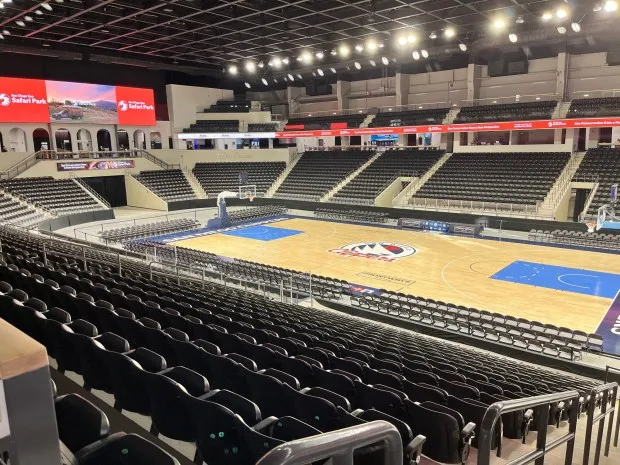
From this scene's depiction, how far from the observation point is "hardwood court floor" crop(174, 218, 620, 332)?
50.5 ft

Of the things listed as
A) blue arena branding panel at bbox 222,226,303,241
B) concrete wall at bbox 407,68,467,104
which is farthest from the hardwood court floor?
concrete wall at bbox 407,68,467,104

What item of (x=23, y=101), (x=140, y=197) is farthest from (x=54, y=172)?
(x=140, y=197)

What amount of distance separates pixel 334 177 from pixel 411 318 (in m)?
26.9

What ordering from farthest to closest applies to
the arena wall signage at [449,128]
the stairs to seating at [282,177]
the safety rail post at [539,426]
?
the stairs to seating at [282,177]
the arena wall signage at [449,128]
the safety rail post at [539,426]

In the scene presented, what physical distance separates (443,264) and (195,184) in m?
27.1

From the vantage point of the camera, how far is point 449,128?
34.5m

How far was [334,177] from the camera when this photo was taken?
40.0m

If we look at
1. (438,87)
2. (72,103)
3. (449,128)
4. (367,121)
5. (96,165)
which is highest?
(438,87)

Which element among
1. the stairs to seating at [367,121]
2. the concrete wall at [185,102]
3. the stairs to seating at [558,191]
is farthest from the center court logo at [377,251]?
the concrete wall at [185,102]

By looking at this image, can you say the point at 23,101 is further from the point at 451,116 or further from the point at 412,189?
the point at 451,116

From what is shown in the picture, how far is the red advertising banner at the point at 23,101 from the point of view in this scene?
33781 mm

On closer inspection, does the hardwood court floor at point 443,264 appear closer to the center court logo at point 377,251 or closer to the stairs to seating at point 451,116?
the center court logo at point 377,251

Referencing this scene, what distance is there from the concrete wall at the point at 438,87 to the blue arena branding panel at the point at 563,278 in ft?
76.6

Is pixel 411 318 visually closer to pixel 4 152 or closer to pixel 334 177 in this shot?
pixel 334 177
